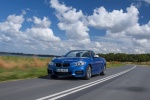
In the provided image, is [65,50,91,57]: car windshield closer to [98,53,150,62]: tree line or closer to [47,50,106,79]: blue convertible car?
[47,50,106,79]: blue convertible car

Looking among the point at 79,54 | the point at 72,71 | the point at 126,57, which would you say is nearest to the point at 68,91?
the point at 72,71

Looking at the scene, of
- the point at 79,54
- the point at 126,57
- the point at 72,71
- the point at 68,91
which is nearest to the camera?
the point at 68,91

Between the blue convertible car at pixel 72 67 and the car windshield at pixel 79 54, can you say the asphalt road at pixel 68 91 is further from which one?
the car windshield at pixel 79 54

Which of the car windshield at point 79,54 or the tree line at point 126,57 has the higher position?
A: the tree line at point 126,57

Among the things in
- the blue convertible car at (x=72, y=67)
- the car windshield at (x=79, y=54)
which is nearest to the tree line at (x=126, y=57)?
the car windshield at (x=79, y=54)

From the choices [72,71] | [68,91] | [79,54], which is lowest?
[68,91]

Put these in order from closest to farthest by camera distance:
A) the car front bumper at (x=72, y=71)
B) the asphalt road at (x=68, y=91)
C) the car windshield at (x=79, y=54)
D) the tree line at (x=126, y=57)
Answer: the asphalt road at (x=68, y=91) < the car front bumper at (x=72, y=71) < the car windshield at (x=79, y=54) < the tree line at (x=126, y=57)

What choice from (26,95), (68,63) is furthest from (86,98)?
(68,63)

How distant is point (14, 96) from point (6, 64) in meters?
16.4

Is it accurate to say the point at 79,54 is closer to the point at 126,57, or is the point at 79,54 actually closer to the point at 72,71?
the point at 72,71

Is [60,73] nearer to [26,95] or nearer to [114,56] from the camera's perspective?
[26,95]

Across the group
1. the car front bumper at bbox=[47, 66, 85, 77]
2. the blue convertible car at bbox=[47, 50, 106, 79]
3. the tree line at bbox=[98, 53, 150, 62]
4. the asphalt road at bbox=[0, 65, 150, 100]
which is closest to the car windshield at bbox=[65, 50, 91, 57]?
the blue convertible car at bbox=[47, 50, 106, 79]

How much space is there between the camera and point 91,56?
56.1 feet

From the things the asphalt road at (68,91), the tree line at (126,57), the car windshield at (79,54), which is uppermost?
the tree line at (126,57)
